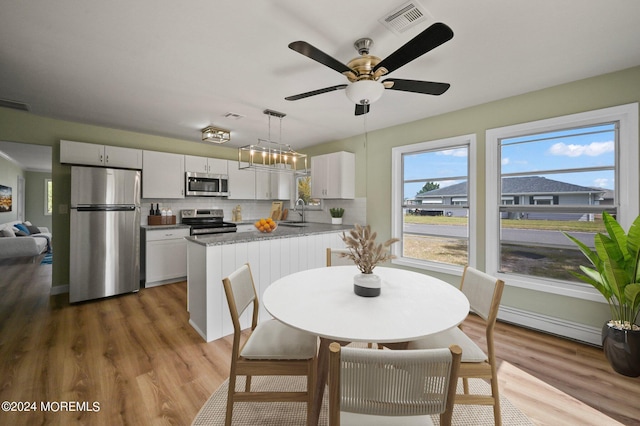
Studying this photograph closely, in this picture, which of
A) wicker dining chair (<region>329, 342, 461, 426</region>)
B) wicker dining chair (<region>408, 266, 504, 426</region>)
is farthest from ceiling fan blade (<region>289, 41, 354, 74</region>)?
wicker dining chair (<region>408, 266, 504, 426</region>)

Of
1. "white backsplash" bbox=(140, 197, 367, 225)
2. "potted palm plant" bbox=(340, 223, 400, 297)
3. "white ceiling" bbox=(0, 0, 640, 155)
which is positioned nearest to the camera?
"potted palm plant" bbox=(340, 223, 400, 297)

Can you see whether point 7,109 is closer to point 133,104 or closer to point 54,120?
point 54,120

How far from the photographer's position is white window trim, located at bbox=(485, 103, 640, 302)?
2.29 m

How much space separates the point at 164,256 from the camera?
428 cm

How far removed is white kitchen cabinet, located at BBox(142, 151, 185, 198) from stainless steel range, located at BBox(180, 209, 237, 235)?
447 mm

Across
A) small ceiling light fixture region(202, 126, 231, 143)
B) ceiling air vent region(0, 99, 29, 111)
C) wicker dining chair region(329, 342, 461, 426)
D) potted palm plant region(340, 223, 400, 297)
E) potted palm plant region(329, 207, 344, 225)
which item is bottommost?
wicker dining chair region(329, 342, 461, 426)

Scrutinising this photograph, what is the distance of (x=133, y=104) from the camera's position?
10.3 feet

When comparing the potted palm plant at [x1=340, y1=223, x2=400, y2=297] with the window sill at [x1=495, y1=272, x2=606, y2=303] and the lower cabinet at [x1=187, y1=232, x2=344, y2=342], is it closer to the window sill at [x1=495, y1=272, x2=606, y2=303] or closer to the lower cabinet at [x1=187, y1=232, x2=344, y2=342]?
the lower cabinet at [x1=187, y1=232, x2=344, y2=342]

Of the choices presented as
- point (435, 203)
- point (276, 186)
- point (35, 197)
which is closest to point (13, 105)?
point (276, 186)

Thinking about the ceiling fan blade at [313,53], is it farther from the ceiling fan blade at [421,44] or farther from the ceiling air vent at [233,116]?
the ceiling air vent at [233,116]

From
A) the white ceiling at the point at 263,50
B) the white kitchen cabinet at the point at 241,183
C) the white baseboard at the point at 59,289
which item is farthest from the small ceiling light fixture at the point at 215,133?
the white baseboard at the point at 59,289

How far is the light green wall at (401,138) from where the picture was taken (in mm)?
2480

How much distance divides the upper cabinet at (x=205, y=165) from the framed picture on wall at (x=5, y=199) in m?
5.55

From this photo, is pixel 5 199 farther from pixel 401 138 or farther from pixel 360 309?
pixel 360 309
